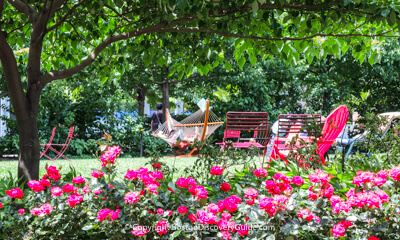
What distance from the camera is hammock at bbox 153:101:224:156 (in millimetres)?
9789

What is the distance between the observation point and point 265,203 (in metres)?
1.78

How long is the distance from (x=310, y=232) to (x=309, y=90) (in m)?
11.8

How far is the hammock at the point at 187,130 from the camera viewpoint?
32.1ft

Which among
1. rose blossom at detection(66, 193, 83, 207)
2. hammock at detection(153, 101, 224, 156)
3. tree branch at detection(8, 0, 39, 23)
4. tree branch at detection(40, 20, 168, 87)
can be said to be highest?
tree branch at detection(8, 0, 39, 23)

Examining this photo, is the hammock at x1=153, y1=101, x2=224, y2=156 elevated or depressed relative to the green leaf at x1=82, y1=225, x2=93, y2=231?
elevated

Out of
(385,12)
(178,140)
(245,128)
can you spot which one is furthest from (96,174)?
(178,140)

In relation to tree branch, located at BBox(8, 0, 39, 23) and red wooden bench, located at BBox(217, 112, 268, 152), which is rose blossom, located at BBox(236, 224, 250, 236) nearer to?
red wooden bench, located at BBox(217, 112, 268, 152)

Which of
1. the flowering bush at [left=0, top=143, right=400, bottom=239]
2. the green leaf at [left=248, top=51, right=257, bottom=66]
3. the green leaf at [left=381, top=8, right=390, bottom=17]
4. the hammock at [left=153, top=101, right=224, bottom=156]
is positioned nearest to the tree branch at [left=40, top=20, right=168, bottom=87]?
the flowering bush at [left=0, top=143, right=400, bottom=239]

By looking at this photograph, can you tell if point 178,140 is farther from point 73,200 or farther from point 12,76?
point 73,200

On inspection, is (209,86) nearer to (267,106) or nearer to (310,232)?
(267,106)

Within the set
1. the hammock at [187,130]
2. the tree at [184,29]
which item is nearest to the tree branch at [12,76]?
the tree at [184,29]

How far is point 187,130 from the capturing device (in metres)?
10.5

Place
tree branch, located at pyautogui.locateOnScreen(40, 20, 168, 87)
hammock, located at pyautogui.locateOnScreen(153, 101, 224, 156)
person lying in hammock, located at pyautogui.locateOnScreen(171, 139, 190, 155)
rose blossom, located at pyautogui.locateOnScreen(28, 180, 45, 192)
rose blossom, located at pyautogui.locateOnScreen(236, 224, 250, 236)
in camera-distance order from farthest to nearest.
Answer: person lying in hammock, located at pyautogui.locateOnScreen(171, 139, 190, 155), hammock, located at pyautogui.locateOnScreen(153, 101, 224, 156), tree branch, located at pyautogui.locateOnScreen(40, 20, 168, 87), rose blossom, located at pyautogui.locateOnScreen(28, 180, 45, 192), rose blossom, located at pyautogui.locateOnScreen(236, 224, 250, 236)

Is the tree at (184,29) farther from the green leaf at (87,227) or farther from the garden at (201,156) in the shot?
the green leaf at (87,227)
